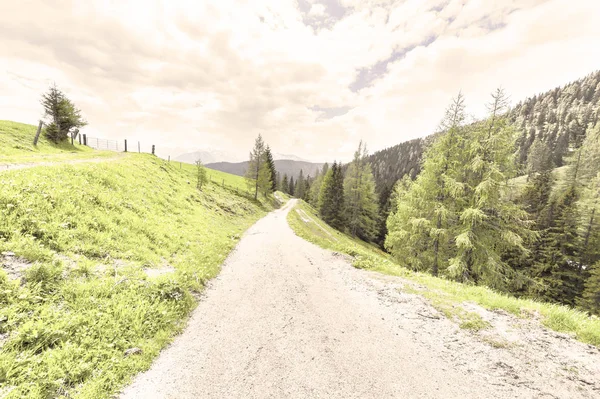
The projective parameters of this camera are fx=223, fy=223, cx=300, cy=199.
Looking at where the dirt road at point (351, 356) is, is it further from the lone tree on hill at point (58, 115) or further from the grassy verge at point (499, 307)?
the lone tree on hill at point (58, 115)

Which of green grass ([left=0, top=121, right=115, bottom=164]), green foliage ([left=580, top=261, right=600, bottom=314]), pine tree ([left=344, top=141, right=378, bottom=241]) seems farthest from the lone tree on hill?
green foliage ([left=580, top=261, right=600, bottom=314])

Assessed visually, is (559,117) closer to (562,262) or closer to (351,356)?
(562,262)

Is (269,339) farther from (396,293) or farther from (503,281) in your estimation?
(503,281)

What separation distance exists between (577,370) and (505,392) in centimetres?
208

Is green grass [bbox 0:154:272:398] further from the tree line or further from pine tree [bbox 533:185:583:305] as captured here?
pine tree [bbox 533:185:583:305]

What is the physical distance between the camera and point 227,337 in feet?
20.1

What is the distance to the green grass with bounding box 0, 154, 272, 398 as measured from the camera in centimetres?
421

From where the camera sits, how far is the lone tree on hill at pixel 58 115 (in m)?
30.0

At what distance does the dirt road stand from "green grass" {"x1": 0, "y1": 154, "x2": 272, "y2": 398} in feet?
2.64

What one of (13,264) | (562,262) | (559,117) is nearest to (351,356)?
(13,264)

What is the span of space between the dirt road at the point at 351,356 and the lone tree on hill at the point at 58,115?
38664 millimetres

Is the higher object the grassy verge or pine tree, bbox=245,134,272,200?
pine tree, bbox=245,134,272,200

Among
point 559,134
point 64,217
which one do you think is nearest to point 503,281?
point 64,217

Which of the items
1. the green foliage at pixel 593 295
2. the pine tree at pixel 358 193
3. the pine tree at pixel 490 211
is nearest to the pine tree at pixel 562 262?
the green foliage at pixel 593 295
